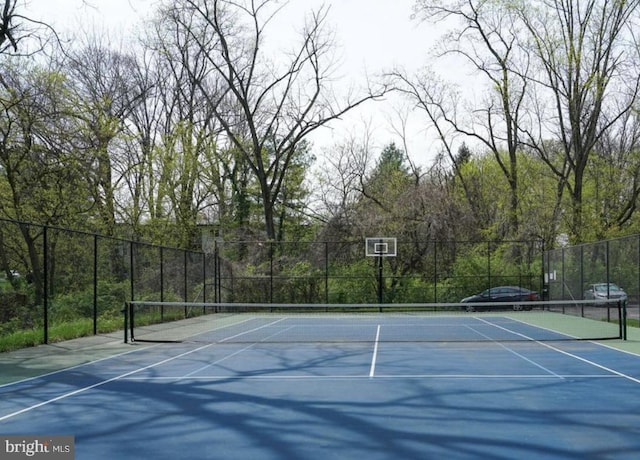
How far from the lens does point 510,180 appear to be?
37.9 m

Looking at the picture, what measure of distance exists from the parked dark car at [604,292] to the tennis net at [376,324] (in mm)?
302

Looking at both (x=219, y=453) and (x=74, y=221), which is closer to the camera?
(x=219, y=453)

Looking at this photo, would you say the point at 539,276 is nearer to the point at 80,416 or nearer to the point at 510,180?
the point at 510,180

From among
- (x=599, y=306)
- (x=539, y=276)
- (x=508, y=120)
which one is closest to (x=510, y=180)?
(x=508, y=120)

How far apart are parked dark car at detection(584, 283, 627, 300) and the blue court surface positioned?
26.9 ft

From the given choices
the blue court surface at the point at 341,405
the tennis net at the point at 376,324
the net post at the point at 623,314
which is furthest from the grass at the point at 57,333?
the net post at the point at 623,314

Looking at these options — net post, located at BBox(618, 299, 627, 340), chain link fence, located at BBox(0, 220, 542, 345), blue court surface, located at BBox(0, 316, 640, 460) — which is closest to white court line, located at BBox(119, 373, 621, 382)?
blue court surface, located at BBox(0, 316, 640, 460)

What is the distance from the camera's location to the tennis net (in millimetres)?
16531

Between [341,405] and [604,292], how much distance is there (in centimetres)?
1620

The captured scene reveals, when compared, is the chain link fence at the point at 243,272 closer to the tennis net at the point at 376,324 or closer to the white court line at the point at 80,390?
the tennis net at the point at 376,324

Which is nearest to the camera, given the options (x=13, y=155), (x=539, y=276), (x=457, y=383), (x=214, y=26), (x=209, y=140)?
(x=457, y=383)

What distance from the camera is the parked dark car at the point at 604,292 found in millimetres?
20805

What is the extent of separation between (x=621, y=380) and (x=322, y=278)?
2139 cm

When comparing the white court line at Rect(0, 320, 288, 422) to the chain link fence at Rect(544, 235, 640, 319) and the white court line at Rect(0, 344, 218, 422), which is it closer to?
the white court line at Rect(0, 344, 218, 422)
